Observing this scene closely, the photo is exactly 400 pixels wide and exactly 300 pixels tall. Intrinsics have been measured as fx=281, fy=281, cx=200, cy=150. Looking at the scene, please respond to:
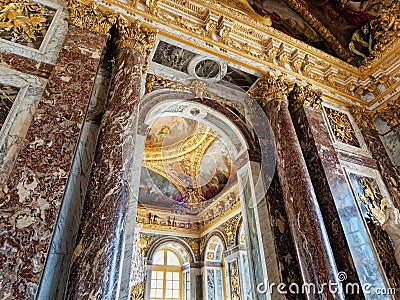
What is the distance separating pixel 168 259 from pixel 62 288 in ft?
33.7

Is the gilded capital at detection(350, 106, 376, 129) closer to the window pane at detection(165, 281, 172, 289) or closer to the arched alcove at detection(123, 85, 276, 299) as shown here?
the arched alcove at detection(123, 85, 276, 299)

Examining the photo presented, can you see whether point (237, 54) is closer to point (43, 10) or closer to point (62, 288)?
point (43, 10)

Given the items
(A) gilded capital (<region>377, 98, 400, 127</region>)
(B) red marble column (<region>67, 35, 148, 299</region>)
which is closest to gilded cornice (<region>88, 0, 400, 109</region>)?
(A) gilded capital (<region>377, 98, 400, 127</region>)

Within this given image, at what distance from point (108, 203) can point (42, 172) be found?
763 mm

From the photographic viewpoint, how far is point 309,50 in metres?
6.68

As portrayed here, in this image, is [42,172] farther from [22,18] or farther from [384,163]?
[384,163]

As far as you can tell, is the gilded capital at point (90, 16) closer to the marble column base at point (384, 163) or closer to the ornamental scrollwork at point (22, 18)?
the ornamental scrollwork at point (22, 18)

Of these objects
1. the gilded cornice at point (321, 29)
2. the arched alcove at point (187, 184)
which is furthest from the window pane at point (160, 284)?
the gilded cornice at point (321, 29)

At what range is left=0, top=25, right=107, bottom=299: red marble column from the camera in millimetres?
2484

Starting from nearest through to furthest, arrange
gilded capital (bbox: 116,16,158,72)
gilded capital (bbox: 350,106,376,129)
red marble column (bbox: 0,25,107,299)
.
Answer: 1. red marble column (bbox: 0,25,107,299)
2. gilded capital (bbox: 116,16,158,72)
3. gilded capital (bbox: 350,106,376,129)

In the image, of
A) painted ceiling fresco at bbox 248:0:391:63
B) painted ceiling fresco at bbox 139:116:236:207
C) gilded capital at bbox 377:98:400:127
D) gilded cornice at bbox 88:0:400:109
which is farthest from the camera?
painted ceiling fresco at bbox 139:116:236:207

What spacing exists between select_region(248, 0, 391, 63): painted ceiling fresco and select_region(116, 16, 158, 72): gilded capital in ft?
11.8

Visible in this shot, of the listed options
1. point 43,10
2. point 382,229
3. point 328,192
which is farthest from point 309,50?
point 43,10

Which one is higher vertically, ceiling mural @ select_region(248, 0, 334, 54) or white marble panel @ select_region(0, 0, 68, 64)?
ceiling mural @ select_region(248, 0, 334, 54)
